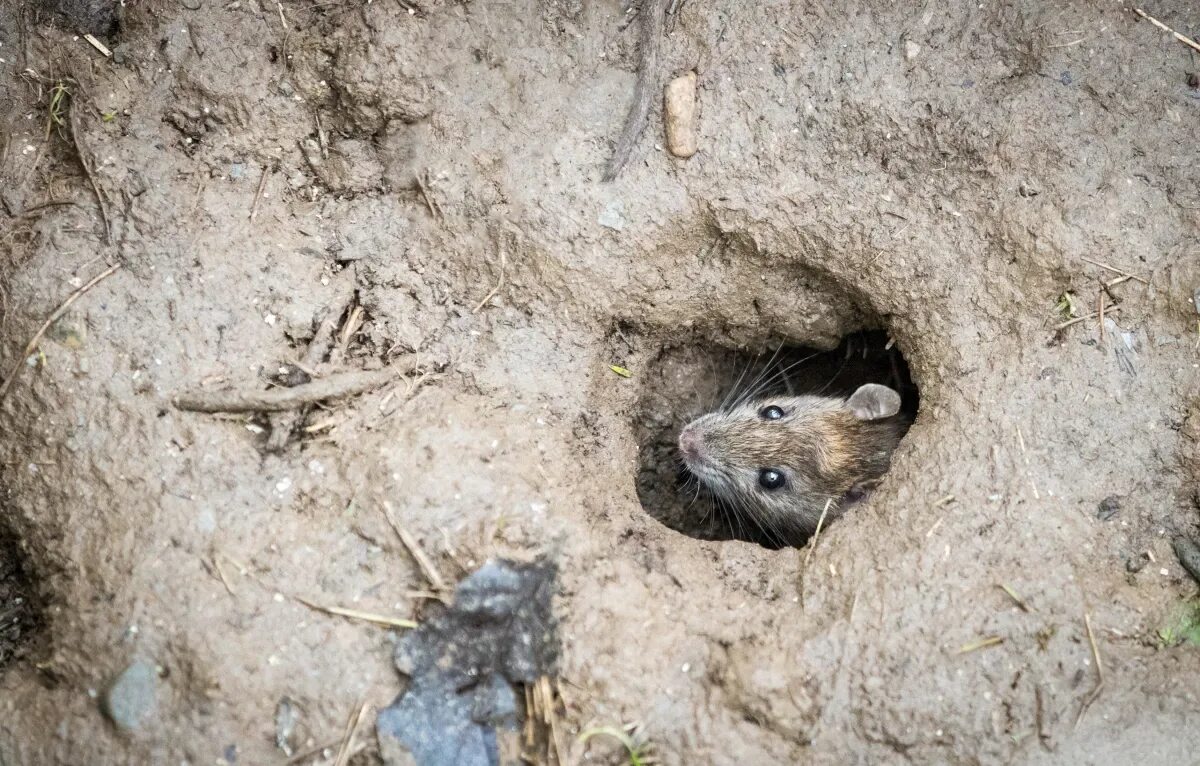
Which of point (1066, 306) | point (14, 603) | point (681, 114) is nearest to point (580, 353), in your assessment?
point (681, 114)

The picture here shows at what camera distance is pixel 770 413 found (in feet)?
18.6

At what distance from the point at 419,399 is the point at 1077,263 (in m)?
2.83

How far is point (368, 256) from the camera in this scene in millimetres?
4168

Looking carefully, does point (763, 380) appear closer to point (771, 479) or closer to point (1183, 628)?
point (771, 479)

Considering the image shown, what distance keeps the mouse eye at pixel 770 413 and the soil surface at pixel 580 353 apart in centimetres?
115

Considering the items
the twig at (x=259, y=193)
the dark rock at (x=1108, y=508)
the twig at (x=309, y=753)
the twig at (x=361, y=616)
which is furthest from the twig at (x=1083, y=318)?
the twig at (x=259, y=193)

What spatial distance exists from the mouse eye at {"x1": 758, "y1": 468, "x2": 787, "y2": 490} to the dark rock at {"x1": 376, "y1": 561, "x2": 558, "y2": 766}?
2124 mm

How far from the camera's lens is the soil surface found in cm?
351

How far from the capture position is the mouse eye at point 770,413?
18.5 feet

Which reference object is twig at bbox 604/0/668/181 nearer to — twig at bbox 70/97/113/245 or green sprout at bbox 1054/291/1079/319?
green sprout at bbox 1054/291/1079/319

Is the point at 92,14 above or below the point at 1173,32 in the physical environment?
below

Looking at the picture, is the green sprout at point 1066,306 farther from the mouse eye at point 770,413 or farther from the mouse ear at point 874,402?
the mouse eye at point 770,413

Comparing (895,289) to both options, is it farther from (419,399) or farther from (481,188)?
(419,399)

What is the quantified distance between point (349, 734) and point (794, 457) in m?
2.99
